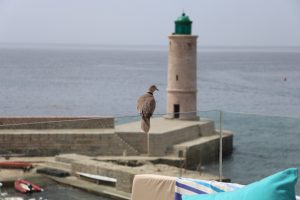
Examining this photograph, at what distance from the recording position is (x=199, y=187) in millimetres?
3705

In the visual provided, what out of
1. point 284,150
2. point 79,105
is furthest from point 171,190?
point 79,105

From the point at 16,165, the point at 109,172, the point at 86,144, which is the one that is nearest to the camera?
the point at 16,165

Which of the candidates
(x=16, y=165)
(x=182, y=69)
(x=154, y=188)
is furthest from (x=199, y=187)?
(x=182, y=69)

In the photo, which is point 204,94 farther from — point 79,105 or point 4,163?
point 4,163

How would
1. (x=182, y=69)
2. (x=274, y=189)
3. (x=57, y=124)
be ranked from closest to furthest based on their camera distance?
1. (x=274, y=189)
2. (x=57, y=124)
3. (x=182, y=69)

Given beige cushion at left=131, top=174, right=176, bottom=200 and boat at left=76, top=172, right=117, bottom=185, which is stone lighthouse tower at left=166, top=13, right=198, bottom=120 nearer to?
boat at left=76, top=172, right=117, bottom=185

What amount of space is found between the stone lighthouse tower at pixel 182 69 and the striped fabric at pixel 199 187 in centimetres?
2462

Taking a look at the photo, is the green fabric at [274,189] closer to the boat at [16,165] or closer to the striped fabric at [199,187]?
the striped fabric at [199,187]

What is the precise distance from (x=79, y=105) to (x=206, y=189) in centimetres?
5035

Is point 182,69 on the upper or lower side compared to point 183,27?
lower

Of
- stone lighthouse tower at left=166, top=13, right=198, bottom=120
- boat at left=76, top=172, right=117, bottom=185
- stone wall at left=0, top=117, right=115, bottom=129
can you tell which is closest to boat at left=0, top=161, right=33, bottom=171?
stone wall at left=0, top=117, right=115, bottom=129

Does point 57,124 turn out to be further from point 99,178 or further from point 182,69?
point 182,69

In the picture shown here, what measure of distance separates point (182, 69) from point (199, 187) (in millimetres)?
24808

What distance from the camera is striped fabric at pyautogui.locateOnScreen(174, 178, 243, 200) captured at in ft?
11.9
